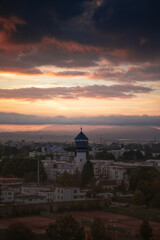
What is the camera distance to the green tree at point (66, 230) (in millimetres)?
19250

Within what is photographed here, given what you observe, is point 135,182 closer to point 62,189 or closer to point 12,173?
point 62,189

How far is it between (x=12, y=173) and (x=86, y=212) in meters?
19.6

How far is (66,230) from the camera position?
1945cm

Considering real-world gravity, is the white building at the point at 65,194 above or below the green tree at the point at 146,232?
above

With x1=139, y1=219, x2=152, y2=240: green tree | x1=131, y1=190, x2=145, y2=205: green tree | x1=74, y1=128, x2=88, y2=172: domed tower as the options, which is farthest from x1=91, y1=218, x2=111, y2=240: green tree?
x1=74, y1=128, x2=88, y2=172: domed tower

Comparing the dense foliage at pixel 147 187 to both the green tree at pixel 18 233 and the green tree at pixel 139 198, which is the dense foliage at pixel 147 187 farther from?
the green tree at pixel 18 233

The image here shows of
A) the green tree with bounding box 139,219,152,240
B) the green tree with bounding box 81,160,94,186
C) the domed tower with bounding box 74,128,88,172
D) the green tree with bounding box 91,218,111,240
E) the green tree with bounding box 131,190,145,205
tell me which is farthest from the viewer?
the domed tower with bounding box 74,128,88,172

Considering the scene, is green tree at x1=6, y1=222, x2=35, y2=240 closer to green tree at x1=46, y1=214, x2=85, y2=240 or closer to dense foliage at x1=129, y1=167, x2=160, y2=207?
green tree at x1=46, y1=214, x2=85, y2=240

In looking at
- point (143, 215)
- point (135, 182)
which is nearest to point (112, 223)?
point (143, 215)

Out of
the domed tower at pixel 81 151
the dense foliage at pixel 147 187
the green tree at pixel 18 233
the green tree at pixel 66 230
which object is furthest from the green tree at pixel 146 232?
the domed tower at pixel 81 151

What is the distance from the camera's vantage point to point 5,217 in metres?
26.2

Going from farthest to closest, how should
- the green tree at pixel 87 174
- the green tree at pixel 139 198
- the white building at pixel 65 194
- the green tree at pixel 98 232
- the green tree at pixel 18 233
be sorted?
the green tree at pixel 87 174
the green tree at pixel 139 198
the white building at pixel 65 194
the green tree at pixel 98 232
the green tree at pixel 18 233

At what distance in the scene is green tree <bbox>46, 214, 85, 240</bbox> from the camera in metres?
19.2

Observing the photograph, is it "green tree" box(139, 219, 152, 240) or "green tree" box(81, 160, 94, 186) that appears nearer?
"green tree" box(139, 219, 152, 240)
